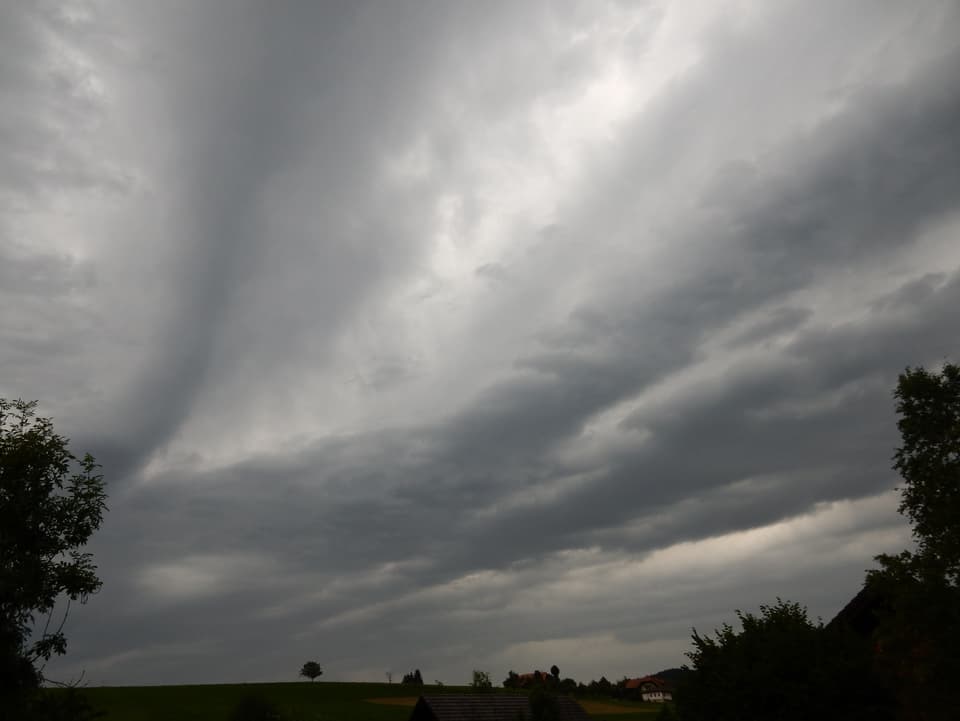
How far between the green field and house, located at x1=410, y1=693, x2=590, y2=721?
35.1 meters

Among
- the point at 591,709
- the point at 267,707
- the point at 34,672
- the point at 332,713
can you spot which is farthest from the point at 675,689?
the point at 591,709

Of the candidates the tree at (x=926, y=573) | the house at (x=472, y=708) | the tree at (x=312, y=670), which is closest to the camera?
the tree at (x=926, y=573)

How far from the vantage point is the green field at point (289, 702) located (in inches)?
3285

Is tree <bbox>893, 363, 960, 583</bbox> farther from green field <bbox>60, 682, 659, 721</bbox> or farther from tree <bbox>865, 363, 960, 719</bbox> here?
green field <bbox>60, 682, 659, 721</bbox>

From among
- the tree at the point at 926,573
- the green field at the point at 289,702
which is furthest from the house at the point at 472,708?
the green field at the point at 289,702

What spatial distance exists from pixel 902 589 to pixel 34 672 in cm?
3522

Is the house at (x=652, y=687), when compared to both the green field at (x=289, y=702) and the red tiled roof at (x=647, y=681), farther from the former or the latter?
the green field at (x=289, y=702)

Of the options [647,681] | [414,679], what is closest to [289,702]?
[414,679]

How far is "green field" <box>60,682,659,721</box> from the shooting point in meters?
83.4

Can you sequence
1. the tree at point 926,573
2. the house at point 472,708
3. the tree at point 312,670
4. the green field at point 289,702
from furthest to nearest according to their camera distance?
the tree at point 312,670 → the green field at point 289,702 → the house at point 472,708 → the tree at point 926,573

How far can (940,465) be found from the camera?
1137 inches

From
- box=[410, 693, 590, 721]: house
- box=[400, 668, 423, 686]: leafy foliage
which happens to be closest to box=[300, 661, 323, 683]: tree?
box=[400, 668, 423, 686]: leafy foliage

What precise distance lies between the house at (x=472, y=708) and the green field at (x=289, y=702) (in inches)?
1380

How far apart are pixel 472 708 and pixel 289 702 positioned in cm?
6632
